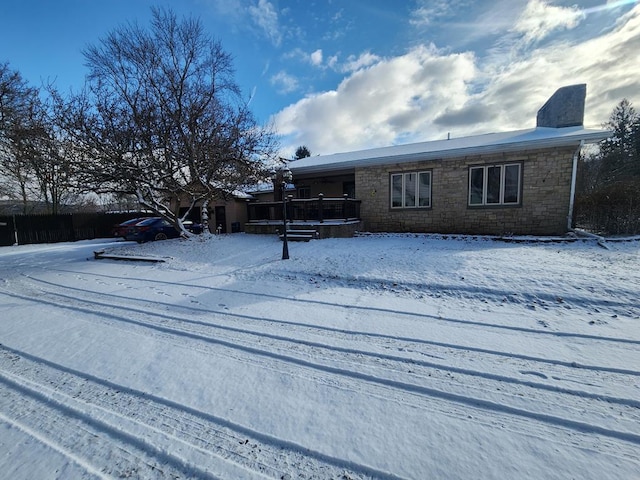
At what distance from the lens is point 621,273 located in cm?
529

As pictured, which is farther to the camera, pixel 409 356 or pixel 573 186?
pixel 573 186

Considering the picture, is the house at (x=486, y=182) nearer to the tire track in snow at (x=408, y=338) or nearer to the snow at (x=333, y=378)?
the snow at (x=333, y=378)

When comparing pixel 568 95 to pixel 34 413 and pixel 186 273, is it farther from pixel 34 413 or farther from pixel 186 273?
pixel 34 413

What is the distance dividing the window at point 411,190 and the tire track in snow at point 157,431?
1112 cm

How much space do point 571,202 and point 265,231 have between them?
38.4 ft

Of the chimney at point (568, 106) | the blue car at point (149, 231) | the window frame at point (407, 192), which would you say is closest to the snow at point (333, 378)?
the window frame at point (407, 192)

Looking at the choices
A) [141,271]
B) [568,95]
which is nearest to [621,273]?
[568,95]

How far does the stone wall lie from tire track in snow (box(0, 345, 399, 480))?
1089 cm

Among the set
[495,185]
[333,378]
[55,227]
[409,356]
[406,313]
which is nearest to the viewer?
[333,378]

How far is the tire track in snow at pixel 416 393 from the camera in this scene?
1.98 m

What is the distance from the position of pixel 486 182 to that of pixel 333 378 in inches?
419

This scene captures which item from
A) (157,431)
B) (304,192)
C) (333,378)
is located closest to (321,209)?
(304,192)

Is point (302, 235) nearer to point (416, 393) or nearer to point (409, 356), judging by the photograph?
point (409, 356)

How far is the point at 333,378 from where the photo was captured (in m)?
2.65
